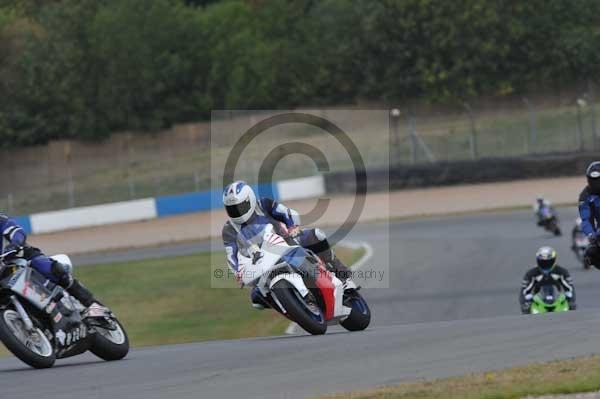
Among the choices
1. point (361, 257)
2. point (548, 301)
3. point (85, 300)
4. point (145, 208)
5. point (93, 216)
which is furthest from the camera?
point (145, 208)

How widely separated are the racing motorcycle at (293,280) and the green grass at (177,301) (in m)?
7.78

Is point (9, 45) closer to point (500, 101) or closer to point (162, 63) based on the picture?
point (162, 63)

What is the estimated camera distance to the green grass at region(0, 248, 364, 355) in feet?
66.7

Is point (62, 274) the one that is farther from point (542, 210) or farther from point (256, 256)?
point (542, 210)

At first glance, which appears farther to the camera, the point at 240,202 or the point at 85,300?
the point at 240,202

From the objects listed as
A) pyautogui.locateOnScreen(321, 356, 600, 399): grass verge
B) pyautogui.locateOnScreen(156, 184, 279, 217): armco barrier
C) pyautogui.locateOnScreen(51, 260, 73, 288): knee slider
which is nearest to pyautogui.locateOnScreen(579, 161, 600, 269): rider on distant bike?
pyautogui.locateOnScreen(321, 356, 600, 399): grass verge

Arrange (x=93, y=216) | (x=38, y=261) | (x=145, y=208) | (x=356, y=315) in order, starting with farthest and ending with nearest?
(x=145, y=208) < (x=93, y=216) < (x=356, y=315) < (x=38, y=261)

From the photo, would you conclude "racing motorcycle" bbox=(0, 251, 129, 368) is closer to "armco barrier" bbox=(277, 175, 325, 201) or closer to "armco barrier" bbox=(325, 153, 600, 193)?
"armco barrier" bbox=(325, 153, 600, 193)

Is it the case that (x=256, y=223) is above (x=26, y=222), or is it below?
below

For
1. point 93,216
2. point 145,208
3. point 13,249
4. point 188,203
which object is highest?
point 188,203

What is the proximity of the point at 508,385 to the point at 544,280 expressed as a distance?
913cm

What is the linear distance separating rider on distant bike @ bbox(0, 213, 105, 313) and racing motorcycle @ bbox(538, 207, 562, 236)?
18838 mm

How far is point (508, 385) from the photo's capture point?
7727 mm

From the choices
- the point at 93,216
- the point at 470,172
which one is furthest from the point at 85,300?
the point at 93,216
